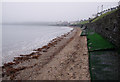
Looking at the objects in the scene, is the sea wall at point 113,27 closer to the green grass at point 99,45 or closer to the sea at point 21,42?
the green grass at point 99,45

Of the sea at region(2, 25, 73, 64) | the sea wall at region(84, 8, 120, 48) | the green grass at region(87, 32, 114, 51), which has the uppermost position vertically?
the sea wall at region(84, 8, 120, 48)

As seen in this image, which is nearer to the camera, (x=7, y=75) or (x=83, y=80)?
(x=83, y=80)

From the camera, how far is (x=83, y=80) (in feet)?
18.3

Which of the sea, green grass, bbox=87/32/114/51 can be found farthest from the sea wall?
the sea

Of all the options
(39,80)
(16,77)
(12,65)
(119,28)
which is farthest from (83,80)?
(12,65)

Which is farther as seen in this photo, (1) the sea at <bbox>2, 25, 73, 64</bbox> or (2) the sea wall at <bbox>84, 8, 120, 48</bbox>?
(1) the sea at <bbox>2, 25, 73, 64</bbox>

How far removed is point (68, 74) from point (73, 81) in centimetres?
89

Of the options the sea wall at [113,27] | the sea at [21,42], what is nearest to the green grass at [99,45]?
the sea wall at [113,27]

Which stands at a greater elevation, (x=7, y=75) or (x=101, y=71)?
(x=101, y=71)

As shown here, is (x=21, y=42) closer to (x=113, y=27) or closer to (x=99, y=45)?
(x=99, y=45)

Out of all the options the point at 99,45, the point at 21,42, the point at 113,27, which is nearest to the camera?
the point at 113,27

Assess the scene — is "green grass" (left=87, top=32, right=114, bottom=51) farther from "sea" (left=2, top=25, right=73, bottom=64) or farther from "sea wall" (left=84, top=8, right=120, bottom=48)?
"sea" (left=2, top=25, right=73, bottom=64)

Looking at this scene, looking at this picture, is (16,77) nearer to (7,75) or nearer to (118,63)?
(7,75)

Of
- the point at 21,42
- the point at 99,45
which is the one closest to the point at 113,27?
the point at 99,45
